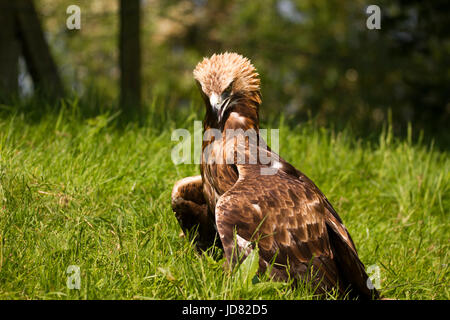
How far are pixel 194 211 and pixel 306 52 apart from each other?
389 inches

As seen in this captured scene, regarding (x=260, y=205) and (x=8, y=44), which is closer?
(x=260, y=205)

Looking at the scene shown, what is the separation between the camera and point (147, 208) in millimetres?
4402

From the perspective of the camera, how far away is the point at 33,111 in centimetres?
582

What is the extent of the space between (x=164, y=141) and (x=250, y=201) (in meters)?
2.55

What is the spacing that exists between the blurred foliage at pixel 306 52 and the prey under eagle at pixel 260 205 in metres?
3.12

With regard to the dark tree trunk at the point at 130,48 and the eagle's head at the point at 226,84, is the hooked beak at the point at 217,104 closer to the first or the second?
the eagle's head at the point at 226,84

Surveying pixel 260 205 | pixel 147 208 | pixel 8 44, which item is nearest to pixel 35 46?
pixel 8 44

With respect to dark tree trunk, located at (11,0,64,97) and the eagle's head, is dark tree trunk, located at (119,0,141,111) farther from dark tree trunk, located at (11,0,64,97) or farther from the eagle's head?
the eagle's head

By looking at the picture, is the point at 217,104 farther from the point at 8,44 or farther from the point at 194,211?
the point at 8,44

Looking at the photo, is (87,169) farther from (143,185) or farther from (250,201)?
(250,201)

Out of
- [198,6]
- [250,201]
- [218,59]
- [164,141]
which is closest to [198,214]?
[250,201]

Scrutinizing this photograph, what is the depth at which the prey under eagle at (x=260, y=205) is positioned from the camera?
3.33 meters

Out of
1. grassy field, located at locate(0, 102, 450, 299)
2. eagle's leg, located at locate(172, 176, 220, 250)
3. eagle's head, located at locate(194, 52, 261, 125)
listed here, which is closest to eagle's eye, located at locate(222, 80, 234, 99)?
eagle's head, located at locate(194, 52, 261, 125)

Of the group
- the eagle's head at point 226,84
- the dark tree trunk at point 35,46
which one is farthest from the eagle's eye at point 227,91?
the dark tree trunk at point 35,46
